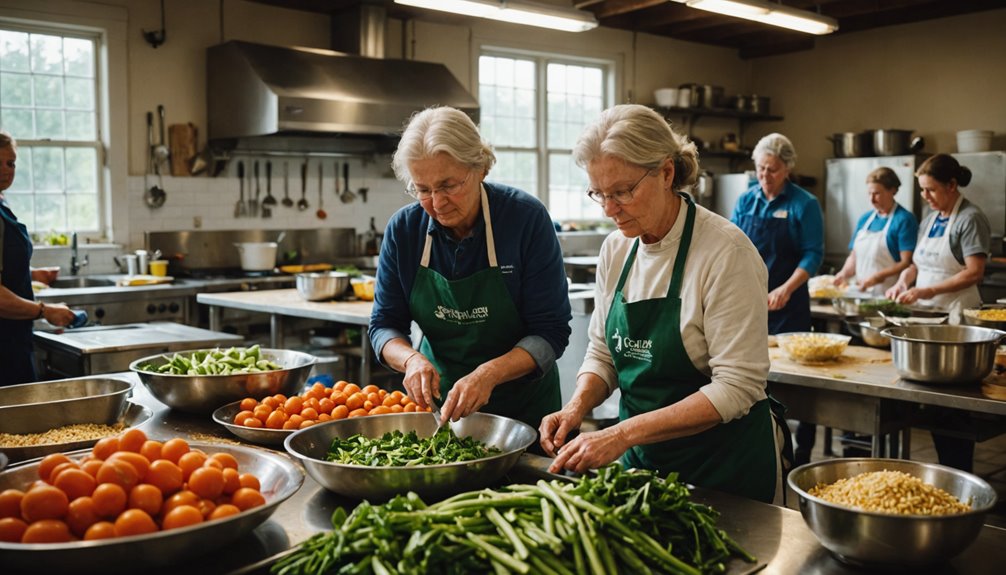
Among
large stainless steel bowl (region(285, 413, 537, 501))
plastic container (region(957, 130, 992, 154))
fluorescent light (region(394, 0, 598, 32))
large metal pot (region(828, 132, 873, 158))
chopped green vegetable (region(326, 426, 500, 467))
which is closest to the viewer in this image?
large stainless steel bowl (region(285, 413, 537, 501))

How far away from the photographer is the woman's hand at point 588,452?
6.19 feet

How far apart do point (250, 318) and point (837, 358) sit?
14.1 ft

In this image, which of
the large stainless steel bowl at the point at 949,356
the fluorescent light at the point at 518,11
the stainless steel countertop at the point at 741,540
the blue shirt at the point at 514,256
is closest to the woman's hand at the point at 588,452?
the stainless steel countertop at the point at 741,540

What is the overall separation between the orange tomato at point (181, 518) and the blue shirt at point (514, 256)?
121cm

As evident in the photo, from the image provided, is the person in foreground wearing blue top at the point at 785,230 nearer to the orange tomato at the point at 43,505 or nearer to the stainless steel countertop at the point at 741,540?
the stainless steel countertop at the point at 741,540

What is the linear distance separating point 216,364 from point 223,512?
1.28 meters

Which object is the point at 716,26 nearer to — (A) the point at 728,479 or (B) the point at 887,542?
(A) the point at 728,479

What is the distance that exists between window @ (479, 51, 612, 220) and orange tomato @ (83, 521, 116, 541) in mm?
8031

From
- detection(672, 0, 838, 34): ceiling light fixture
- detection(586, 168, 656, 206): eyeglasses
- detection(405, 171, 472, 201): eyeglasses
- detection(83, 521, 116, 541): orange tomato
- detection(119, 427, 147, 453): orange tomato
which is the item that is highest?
detection(672, 0, 838, 34): ceiling light fixture

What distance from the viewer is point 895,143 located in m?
9.41

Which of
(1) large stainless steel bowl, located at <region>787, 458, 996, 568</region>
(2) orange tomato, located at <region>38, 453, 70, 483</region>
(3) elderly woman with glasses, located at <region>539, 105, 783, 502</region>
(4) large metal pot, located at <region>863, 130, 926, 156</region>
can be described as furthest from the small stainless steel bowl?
(4) large metal pot, located at <region>863, 130, 926, 156</region>

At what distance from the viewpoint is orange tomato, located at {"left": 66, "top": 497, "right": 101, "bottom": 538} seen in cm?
151

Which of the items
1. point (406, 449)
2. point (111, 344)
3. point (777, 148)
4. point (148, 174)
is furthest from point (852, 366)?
point (148, 174)

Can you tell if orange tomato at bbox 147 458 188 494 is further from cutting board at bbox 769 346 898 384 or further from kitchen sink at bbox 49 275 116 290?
kitchen sink at bbox 49 275 116 290
